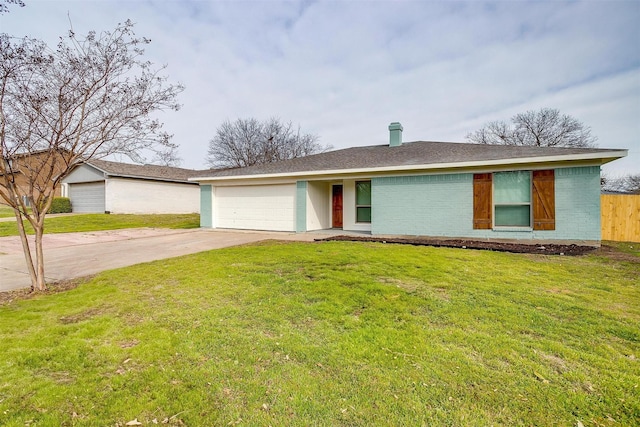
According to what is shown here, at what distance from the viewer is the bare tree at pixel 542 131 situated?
91.0ft

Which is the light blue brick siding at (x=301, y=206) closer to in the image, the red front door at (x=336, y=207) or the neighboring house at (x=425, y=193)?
the neighboring house at (x=425, y=193)

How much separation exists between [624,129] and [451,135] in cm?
1193

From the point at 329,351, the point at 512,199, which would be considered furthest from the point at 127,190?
the point at 329,351

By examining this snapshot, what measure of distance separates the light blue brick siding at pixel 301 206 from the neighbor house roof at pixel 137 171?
10115 millimetres

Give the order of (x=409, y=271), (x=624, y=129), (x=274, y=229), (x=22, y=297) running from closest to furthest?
(x=22, y=297) → (x=409, y=271) → (x=274, y=229) → (x=624, y=129)

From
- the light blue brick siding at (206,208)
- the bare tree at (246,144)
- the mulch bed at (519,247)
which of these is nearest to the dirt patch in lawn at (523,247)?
the mulch bed at (519,247)

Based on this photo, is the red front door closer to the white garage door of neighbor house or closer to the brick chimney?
the white garage door of neighbor house

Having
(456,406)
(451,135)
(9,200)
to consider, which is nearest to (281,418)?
(456,406)

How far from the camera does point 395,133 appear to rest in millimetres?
14547

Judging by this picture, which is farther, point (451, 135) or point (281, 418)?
point (451, 135)

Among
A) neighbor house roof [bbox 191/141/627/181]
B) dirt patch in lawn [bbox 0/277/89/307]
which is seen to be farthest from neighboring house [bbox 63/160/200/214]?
dirt patch in lawn [bbox 0/277/89/307]

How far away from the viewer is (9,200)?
474 centimetres

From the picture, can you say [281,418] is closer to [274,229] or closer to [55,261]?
[55,261]

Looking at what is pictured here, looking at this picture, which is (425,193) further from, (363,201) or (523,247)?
(523,247)
